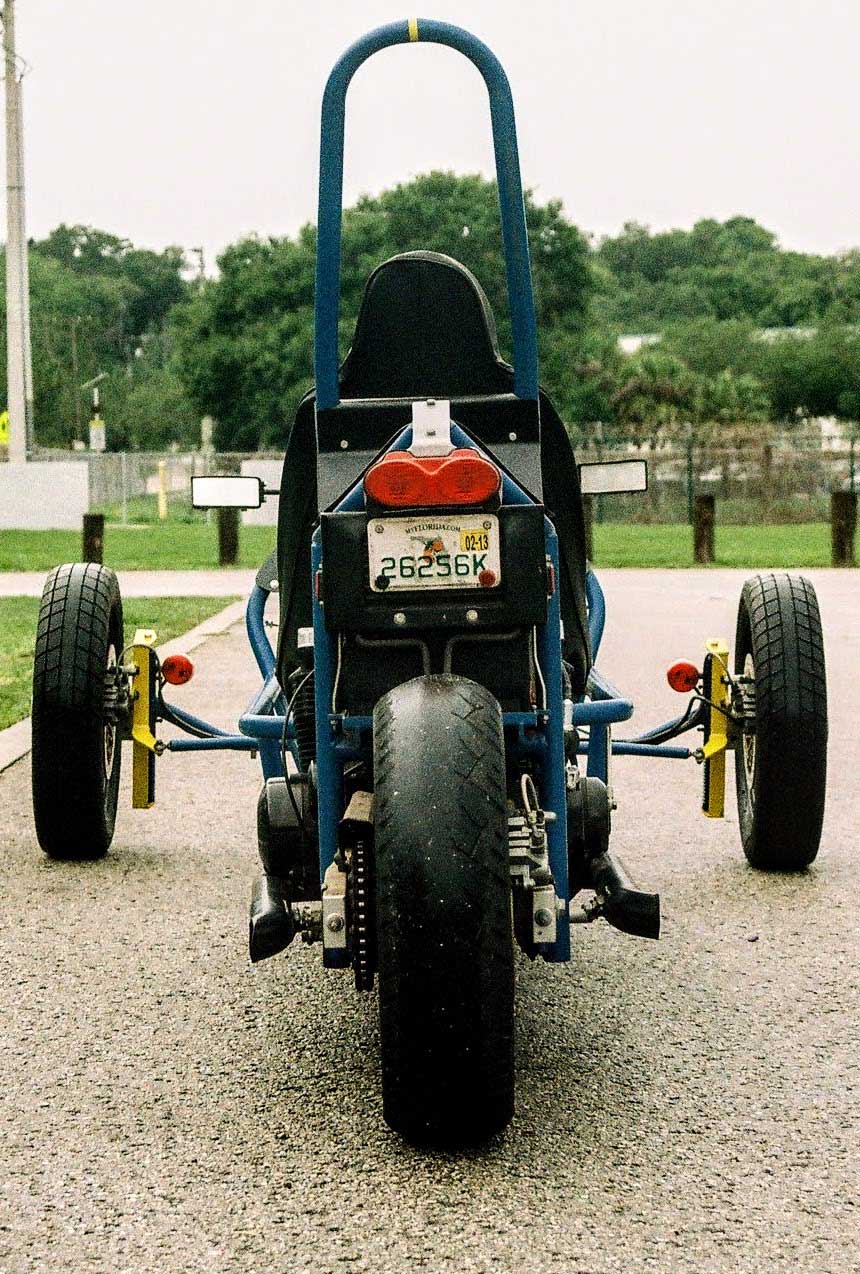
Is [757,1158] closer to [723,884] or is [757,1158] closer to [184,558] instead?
[723,884]

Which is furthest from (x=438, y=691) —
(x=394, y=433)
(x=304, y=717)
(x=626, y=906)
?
(x=304, y=717)

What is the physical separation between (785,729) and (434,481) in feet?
6.77

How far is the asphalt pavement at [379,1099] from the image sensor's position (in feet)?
9.84

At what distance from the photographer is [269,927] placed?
12.2ft

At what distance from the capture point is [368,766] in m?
3.90

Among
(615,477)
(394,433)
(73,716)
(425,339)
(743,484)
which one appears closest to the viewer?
(394,433)

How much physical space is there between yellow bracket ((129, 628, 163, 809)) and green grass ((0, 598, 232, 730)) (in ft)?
10.0

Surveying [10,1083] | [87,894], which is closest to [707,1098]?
[10,1083]

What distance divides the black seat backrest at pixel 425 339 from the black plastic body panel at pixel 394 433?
367 mm

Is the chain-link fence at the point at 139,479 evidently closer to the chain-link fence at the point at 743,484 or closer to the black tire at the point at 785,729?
the chain-link fence at the point at 743,484

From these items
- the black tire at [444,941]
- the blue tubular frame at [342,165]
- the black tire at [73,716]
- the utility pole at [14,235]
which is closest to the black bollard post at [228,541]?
the utility pole at [14,235]

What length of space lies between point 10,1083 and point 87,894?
5.49 ft

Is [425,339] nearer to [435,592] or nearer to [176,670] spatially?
[435,592]

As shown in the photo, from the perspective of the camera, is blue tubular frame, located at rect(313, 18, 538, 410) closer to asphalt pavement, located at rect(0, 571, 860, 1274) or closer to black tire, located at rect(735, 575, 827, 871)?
asphalt pavement, located at rect(0, 571, 860, 1274)
